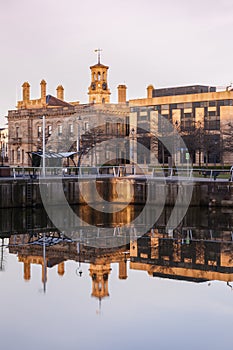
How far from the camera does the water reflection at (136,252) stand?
19.4m

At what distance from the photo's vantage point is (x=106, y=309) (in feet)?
50.2

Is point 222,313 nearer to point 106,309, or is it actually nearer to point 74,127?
point 106,309

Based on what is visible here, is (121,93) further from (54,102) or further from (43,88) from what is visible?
(43,88)

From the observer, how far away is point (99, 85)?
323 feet

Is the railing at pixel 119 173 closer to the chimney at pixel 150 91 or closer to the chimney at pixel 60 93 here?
the chimney at pixel 150 91

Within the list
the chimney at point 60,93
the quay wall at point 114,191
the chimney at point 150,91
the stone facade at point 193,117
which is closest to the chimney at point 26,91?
the chimney at point 60,93

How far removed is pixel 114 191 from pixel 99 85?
5559cm

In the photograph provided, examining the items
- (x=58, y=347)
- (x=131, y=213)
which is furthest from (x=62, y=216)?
(x=58, y=347)

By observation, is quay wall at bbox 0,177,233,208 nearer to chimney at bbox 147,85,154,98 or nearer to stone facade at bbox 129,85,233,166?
stone facade at bbox 129,85,233,166

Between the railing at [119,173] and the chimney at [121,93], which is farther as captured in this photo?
the chimney at [121,93]

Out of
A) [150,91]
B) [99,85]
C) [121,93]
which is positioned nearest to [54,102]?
[99,85]

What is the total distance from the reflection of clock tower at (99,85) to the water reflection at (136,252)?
6748 centimetres

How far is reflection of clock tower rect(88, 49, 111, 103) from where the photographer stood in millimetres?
98312

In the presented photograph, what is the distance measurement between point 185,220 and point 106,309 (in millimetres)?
18759
